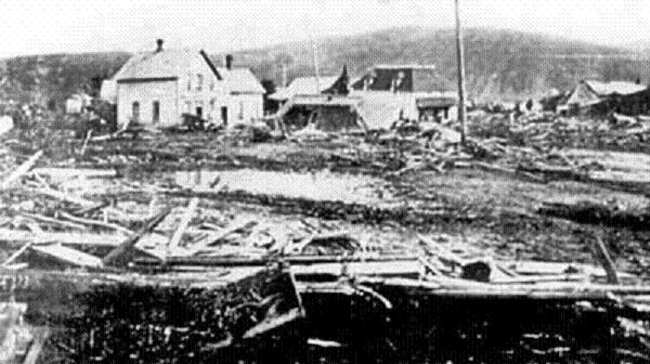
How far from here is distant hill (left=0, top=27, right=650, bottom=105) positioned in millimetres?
3059

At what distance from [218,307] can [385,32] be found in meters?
1.06

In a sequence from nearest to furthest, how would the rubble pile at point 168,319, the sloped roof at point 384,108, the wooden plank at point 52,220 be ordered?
the rubble pile at point 168,319 → the sloped roof at point 384,108 → the wooden plank at point 52,220

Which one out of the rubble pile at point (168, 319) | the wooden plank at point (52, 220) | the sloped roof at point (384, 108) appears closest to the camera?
the rubble pile at point (168, 319)

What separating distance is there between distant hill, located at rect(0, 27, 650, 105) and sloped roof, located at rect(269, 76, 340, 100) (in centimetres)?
2

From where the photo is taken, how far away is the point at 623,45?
308 cm

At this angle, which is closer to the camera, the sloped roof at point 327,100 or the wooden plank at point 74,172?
the sloped roof at point 327,100

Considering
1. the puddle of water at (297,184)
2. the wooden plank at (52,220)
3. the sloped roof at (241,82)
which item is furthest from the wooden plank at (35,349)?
the sloped roof at (241,82)

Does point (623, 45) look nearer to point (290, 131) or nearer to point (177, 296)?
point (290, 131)

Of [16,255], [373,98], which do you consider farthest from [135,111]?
[373,98]

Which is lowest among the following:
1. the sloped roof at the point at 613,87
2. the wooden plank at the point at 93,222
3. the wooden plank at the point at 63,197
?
the wooden plank at the point at 93,222

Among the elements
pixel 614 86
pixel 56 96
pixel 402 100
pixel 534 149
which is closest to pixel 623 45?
pixel 614 86

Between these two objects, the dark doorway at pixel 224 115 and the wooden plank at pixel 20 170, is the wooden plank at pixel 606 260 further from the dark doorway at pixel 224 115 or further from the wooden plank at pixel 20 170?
the wooden plank at pixel 20 170

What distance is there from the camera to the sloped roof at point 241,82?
3121 millimetres

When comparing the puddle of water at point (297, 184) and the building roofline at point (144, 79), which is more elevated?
the building roofline at point (144, 79)
